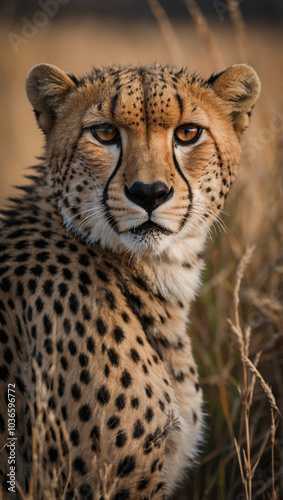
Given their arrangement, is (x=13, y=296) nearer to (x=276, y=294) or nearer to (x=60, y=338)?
(x=60, y=338)

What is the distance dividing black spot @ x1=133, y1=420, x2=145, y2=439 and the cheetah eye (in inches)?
40.6

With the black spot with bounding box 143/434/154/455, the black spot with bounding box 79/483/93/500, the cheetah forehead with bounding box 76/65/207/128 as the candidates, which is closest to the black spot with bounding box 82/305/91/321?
the black spot with bounding box 143/434/154/455

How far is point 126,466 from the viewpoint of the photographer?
230cm

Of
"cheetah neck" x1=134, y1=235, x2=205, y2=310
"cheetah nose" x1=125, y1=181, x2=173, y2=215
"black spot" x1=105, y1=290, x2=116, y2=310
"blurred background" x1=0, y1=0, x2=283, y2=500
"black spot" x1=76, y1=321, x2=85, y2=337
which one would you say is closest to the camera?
"cheetah nose" x1=125, y1=181, x2=173, y2=215

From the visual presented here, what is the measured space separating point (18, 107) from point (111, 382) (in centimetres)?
682

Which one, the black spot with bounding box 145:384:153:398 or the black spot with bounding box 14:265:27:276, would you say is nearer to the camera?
the black spot with bounding box 145:384:153:398

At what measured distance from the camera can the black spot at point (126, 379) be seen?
2.34 meters

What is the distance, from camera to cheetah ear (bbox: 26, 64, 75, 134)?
2.67m

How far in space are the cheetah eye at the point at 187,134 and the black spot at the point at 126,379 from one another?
2.87 ft

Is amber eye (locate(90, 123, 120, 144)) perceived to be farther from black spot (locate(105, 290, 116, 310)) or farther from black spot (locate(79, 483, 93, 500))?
black spot (locate(79, 483, 93, 500))

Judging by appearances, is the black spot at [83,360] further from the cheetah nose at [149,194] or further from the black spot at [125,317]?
the cheetah nose at [149,194]

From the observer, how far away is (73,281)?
246cm

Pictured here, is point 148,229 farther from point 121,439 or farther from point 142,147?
point 121,439

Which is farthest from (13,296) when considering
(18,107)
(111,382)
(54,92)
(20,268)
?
(18,107)
